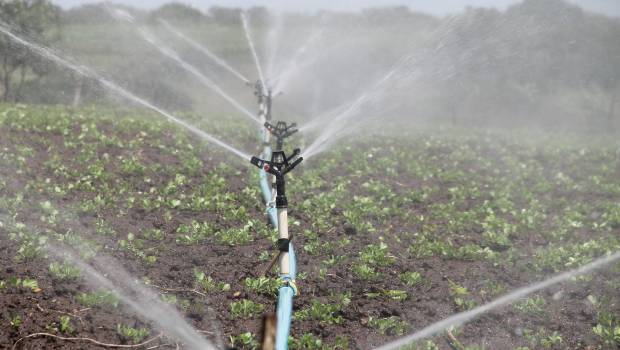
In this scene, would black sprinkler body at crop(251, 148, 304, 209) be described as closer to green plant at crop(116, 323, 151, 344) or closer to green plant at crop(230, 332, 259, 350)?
green plant at crop(230, 332, 259, 350)

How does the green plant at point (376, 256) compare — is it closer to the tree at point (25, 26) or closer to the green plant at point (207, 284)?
the green plant at point (207, 284)

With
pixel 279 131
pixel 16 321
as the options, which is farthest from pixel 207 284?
pixel 279 131

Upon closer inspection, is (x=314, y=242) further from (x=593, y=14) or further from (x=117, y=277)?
(x=593, y=14)

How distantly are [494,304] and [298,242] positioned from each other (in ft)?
10.9

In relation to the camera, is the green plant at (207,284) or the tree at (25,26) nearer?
the green plant at (207,284)

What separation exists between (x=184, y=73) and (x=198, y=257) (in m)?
38.1

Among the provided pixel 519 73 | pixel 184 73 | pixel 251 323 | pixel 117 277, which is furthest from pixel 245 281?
pixel 519 73

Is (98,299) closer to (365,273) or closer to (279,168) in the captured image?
(279,168)

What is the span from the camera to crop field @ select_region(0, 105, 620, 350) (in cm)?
673

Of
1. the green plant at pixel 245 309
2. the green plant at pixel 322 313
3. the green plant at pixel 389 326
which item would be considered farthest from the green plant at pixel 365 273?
the green plant at pixel 245 309

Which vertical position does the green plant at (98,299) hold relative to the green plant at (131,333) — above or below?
above

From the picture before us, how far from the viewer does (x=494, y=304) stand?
315 inches

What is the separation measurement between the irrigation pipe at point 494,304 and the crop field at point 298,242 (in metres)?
0.13

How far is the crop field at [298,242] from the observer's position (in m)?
6.73
